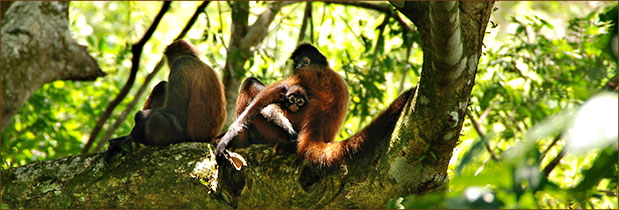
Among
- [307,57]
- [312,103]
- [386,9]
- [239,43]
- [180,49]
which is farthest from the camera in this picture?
[239,43]

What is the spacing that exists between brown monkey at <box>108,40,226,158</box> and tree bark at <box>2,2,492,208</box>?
3.12 feet

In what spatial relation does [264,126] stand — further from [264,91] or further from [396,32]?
[396,32]

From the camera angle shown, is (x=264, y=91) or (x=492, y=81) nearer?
(x=264, y=91)

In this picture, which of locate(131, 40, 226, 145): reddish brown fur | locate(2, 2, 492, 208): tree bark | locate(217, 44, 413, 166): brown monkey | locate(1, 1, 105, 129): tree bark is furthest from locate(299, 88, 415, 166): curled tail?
locate(1, 1, 105, 129): tree bark

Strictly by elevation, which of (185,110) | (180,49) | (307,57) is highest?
(307,57)

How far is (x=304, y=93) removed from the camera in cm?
652

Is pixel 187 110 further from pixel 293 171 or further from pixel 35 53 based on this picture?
pixel 35 53

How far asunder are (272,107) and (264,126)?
0.25 meters

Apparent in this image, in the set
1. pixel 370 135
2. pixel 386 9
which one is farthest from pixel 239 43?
pixel 370 135

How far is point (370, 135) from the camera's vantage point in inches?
181

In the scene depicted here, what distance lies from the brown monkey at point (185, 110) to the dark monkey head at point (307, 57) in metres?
1.16

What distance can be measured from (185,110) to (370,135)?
2965mm

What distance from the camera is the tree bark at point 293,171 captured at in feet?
12.1

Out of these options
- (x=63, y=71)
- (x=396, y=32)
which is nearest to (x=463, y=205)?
(x=396, y=32)
